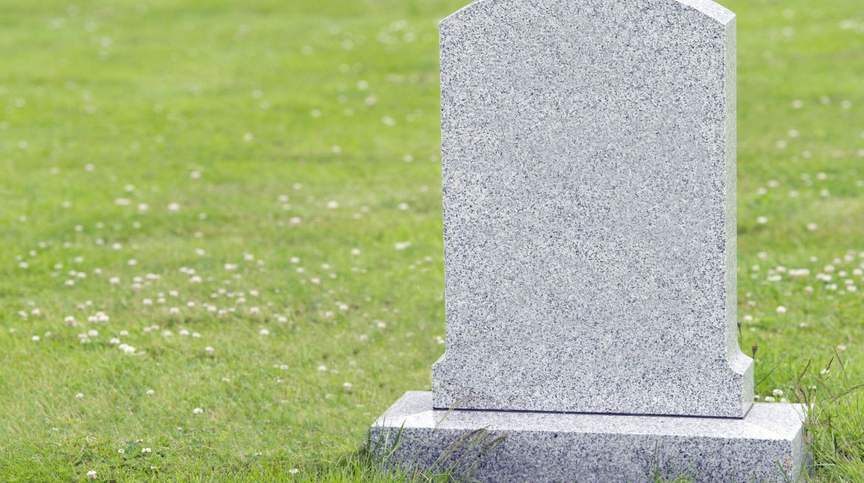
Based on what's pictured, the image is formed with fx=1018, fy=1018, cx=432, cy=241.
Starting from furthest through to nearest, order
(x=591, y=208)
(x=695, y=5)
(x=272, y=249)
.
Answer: (x=272, y=249) < (x=591, y=208) < (x=695, y=5)

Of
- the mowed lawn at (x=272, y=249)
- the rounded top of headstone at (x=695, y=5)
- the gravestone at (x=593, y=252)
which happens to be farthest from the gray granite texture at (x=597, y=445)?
the rounded top of headstone at (x=695, y=5)

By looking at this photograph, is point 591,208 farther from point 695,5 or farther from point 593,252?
point 695,5

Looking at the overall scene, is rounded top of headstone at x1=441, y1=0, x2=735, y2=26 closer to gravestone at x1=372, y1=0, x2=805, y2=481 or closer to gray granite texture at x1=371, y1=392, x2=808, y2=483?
gravestone at x1=372, y1=0, x2=805, y2=481

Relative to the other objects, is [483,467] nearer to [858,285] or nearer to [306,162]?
[858,285]

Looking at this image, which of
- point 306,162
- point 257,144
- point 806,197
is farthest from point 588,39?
point 257,144

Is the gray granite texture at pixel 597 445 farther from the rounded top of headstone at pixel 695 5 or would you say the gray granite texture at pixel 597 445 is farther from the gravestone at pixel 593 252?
the rounded top of headstone at pixel 695 5

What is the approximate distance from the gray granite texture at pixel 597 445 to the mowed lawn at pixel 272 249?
7.3 inches

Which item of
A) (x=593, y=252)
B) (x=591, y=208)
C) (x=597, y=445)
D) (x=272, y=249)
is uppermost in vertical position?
(x=591, y=208)

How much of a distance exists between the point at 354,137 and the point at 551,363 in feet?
22.8

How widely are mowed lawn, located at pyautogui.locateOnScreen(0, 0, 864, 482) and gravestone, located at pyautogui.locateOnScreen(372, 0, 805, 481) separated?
37 centimetres

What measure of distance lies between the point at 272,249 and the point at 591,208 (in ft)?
11.9

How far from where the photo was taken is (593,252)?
332 centimetres

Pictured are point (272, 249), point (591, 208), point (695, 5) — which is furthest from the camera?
point (272, 249)

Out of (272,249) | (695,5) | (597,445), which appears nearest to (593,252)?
(597,445)
